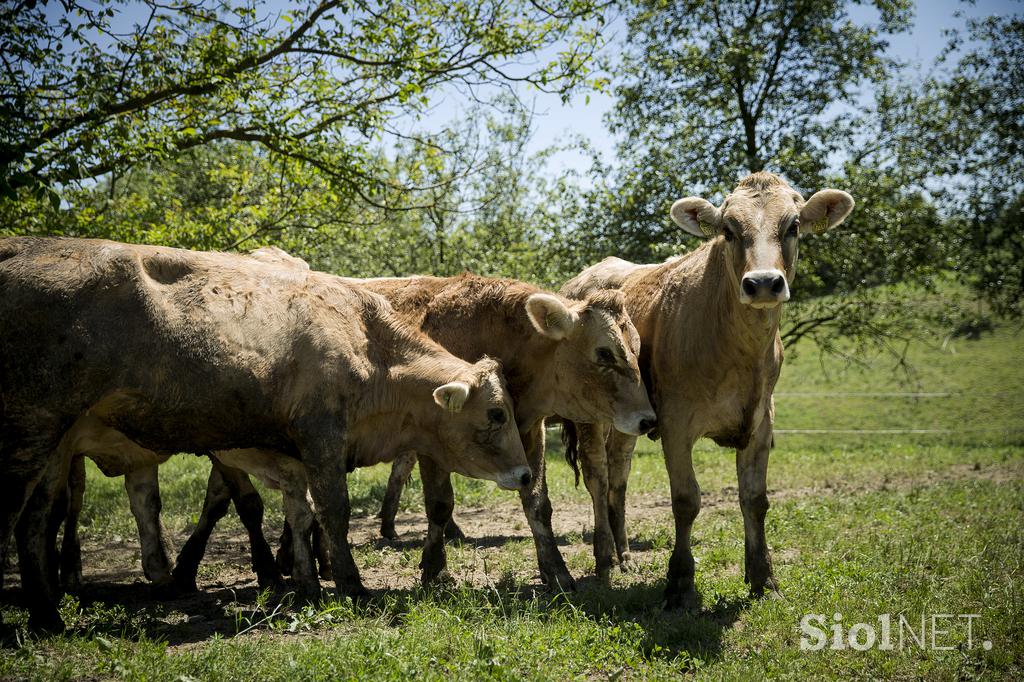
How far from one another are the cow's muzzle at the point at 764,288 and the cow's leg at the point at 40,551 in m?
5.59

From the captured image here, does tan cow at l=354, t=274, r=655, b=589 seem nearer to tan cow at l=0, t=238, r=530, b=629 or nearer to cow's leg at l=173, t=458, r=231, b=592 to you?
tan cow at l=0, t=238, r=530, b=629

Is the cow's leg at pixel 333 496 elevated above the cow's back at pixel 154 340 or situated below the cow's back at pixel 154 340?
below

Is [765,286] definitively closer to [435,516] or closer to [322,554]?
[435,516]

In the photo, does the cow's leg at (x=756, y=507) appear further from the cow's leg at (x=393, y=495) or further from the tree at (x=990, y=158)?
the tree at (x=990, y=158)

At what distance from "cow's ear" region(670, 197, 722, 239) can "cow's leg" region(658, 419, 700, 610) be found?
1.79 metres

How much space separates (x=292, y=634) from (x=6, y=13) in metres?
7.58

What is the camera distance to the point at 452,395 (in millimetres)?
6793

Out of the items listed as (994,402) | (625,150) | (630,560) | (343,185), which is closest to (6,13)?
(343,185)

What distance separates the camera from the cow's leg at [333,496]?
268 inches

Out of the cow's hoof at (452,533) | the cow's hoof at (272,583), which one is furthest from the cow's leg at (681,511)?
the cow's hoof at (272,583)

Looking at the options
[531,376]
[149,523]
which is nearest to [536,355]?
[531,376]

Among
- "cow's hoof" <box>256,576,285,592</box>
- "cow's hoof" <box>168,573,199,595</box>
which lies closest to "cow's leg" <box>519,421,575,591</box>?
"cow's hoof" <box>256,576,285,592</box>

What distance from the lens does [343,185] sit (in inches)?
455

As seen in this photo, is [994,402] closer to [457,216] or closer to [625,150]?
[625,150]
